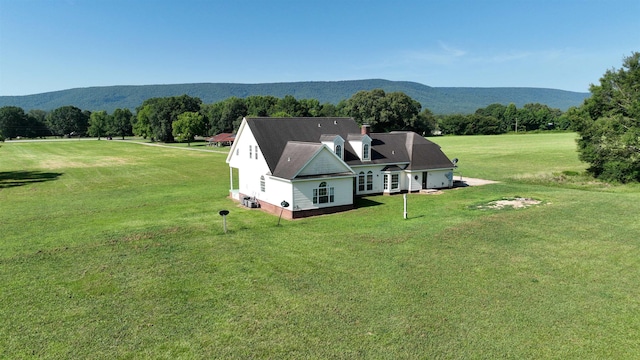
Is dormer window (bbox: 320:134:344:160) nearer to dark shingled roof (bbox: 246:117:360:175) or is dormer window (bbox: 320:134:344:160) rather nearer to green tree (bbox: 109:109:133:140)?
dark shingled roof (bbox: 246:117:360:175)

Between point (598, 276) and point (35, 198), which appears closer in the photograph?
point (598, 276)

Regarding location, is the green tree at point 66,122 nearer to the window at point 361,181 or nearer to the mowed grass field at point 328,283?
the mowed grass field at point 328,283

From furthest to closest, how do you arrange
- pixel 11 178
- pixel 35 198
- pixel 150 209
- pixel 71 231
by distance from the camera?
1. pixel 11 178
2. pixel 35 198
3. pixel 150 209
4. pixel 71 231

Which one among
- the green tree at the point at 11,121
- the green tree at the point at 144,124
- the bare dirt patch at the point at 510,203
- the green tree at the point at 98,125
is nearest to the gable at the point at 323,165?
the bare dirt patch at the point at 510,203

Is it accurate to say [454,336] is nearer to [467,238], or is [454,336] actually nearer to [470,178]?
[467,238]

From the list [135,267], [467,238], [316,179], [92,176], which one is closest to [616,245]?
[467,238]

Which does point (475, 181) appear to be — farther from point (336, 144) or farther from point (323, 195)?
point (323, 195)

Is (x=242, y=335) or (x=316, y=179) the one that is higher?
(x=316, y=179)
